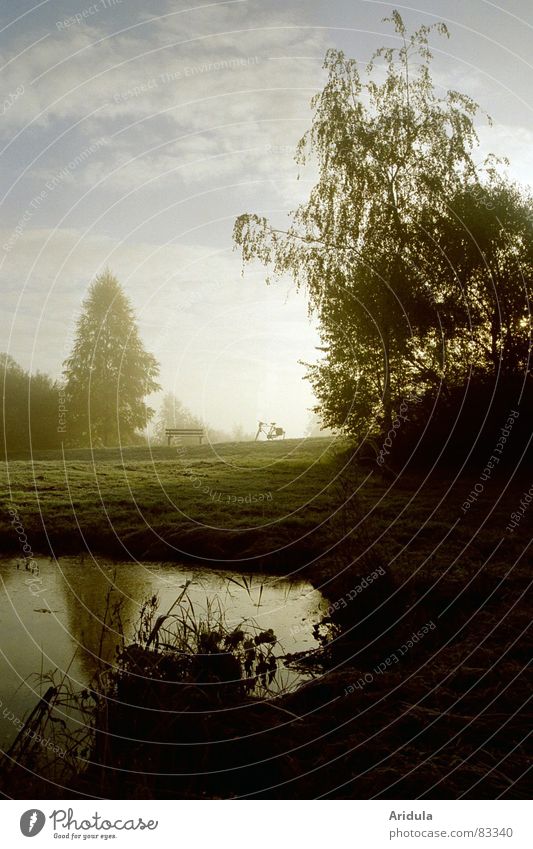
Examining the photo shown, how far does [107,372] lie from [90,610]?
1668 inches

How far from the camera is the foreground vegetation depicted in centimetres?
394

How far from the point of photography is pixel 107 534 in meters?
11.4

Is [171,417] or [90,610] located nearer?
[90,610]

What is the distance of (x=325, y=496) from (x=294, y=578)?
557cm

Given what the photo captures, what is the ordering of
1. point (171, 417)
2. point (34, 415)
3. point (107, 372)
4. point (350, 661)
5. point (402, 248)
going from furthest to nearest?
point (171, 417) → point (107, 372) → point (34, 415) → point (402, 248) → point (350, 661)

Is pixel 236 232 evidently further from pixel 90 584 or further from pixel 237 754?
pixel 237 754

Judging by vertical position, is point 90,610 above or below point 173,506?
below

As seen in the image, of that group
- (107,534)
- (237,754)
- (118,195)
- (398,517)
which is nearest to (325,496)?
(398,517)

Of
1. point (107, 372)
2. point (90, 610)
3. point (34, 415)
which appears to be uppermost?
point (107, 372)

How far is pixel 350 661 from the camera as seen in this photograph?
5934 mm

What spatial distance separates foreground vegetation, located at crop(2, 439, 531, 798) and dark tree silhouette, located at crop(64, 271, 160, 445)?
33.1 metres

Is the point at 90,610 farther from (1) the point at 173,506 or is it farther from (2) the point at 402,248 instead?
(2) the point at 402,248

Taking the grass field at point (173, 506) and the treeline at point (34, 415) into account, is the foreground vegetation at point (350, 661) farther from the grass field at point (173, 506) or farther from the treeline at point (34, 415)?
the treeline at point (34, 415)

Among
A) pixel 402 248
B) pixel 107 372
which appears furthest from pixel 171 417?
pixel 402 248
